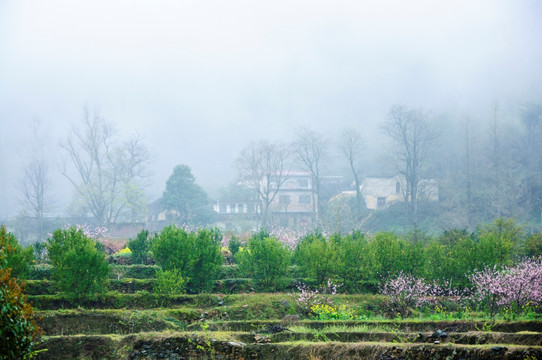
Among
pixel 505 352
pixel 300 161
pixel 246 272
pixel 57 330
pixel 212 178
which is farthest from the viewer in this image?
pixel 212 178

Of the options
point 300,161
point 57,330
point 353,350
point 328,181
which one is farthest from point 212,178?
point 353,350

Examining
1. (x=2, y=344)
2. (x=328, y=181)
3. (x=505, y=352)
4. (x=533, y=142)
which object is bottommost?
(x=505, y=352)

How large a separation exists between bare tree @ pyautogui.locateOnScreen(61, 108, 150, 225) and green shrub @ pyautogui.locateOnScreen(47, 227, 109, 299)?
3852 cm

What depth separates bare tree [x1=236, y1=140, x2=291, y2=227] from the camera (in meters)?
62.1

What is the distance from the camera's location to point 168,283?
1839 centimetres

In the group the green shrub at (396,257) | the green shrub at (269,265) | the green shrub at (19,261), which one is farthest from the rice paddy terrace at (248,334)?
the green shrub at (396,257)

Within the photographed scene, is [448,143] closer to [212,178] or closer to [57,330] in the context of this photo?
[212,178]

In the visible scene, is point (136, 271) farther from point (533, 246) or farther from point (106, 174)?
point (106, 174)

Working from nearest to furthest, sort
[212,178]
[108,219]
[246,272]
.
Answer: [246,272]
[108,219]
[212,178]

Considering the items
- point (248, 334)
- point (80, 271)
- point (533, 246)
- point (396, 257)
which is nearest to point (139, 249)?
point (80, 271)

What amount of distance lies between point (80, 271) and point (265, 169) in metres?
47.9

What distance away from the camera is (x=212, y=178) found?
88.4 m

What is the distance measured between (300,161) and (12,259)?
5744cm

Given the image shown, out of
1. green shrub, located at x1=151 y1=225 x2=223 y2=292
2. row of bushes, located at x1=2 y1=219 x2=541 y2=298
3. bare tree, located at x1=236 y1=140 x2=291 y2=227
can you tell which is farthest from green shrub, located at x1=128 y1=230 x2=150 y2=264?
bare tree, located at x1=236 y1=140 x2=291 y2=227
